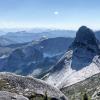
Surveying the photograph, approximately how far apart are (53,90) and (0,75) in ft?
29.2

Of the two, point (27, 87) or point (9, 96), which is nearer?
point (9, 96)

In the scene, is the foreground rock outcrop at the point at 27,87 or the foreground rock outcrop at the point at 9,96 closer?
the foreground rock outcrop at the point at 9,96

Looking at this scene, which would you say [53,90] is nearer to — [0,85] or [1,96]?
[0,85]

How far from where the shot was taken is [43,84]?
2003 inches

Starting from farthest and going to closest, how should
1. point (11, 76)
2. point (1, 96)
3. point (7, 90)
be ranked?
point (11, 76) < point (7, 90) < point (1, 96)

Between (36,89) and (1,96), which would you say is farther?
(36,89)

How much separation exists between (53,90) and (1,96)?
485 inches

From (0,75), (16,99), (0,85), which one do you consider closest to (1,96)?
(16,99)

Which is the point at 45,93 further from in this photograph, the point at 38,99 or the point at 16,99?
the point at 16,99

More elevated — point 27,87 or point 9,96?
point 9,96

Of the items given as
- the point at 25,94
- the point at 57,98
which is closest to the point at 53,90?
the point at 57,98

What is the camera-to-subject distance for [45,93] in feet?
158

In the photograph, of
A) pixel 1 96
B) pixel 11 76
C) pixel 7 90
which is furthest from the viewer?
pixel 11 76

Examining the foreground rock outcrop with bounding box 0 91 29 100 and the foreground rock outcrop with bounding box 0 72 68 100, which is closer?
the foreground rock outcrop with bounding box 0 91 29 100
